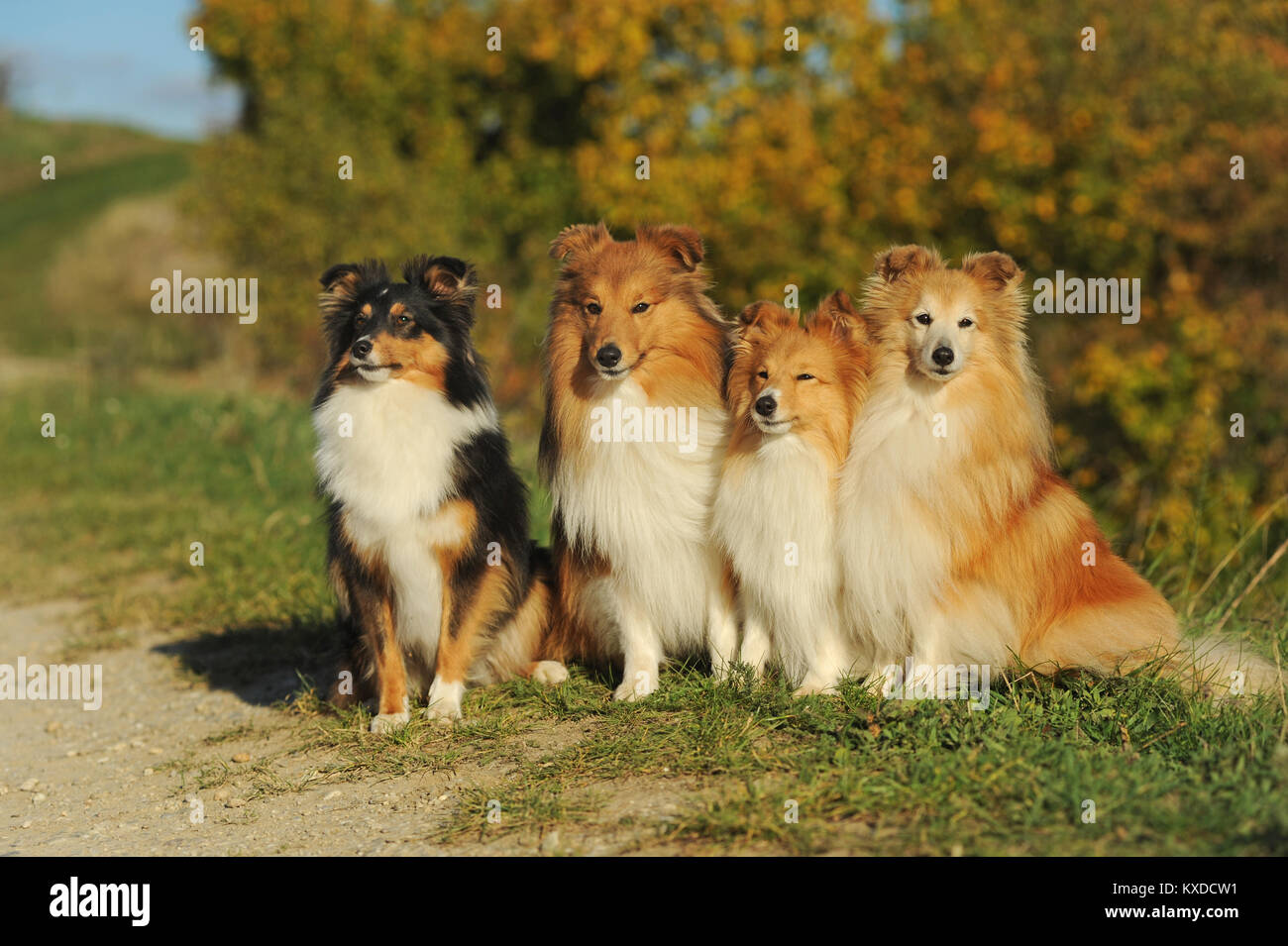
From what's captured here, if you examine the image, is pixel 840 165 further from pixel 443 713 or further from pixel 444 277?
pixel 443 713

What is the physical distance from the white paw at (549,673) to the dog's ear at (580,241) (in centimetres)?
192

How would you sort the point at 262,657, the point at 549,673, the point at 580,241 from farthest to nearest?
Answer: the point at 262,657, the point at 549,673, the point at 580,241

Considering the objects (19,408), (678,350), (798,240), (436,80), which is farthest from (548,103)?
(678,350)

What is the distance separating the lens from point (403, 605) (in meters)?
4.95

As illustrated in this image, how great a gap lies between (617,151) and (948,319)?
1264cm

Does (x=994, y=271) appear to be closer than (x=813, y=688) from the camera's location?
Yes

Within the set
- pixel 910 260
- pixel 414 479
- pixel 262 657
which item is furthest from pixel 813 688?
pixel 262 657

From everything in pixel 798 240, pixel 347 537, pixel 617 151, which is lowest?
pixel 347 537

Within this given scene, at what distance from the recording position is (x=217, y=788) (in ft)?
15.2

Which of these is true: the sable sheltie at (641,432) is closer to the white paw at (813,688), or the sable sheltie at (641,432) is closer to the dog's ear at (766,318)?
the dog's ear at (766,318)

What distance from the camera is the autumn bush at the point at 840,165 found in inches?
420

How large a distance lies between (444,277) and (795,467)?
1.76 metres

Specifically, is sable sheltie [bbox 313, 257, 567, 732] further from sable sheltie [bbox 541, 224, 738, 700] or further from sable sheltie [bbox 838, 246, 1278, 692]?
sable sheltie [bbox 838, 246, 1278, 692]

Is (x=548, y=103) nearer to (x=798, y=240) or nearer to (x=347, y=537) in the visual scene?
(x=798, y=240)
